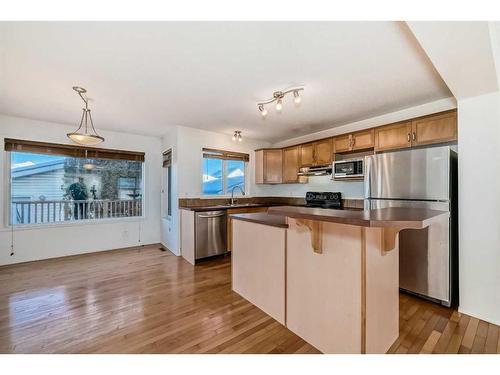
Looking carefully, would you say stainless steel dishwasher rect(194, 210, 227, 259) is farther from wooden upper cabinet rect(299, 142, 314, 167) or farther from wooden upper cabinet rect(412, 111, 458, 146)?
wooden upper cabinet rect(412, 111, 458, 146)

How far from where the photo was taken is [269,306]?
2186mm

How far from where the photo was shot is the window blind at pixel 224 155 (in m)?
4.54

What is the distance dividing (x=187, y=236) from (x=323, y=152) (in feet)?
9.38

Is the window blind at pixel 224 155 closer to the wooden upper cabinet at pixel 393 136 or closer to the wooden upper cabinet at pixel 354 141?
the wooden upper cabinet at pixel 354 141

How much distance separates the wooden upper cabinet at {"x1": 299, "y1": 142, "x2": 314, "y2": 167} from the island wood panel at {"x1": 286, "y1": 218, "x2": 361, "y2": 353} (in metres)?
2.62

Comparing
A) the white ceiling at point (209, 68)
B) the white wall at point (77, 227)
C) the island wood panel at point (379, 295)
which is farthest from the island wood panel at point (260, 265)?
the white wall at point (77, 227)

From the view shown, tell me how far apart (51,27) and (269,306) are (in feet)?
9.43

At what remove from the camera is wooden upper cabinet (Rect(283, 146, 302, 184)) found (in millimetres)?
4621

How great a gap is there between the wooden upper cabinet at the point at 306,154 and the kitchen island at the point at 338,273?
2.47 m

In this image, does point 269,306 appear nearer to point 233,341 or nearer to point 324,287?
point 233,341

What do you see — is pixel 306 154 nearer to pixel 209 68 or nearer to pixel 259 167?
pixel 259 167

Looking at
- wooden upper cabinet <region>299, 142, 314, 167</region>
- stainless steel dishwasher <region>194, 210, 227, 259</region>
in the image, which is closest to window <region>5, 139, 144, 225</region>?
stainless steel dishwasher <region>194, 210, 227, 259</region>

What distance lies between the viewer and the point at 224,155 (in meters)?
4.78
